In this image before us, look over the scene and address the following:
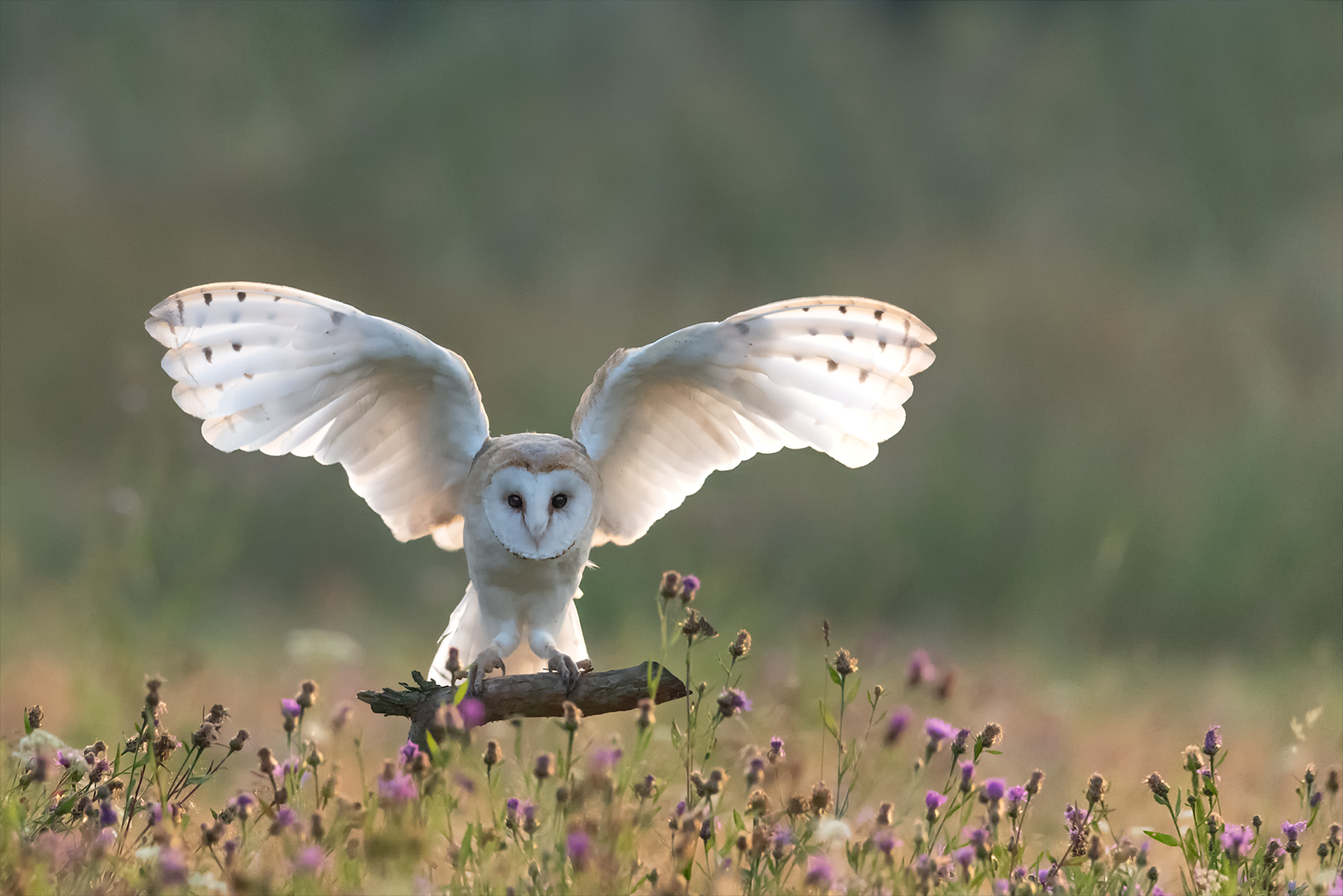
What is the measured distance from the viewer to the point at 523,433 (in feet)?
7.91

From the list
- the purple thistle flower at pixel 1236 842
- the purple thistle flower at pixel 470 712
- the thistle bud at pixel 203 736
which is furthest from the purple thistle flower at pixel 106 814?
the purple thistle flower at pixel 1236 842

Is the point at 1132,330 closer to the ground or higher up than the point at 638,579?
higher up

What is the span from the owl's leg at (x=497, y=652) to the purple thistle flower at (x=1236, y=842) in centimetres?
108

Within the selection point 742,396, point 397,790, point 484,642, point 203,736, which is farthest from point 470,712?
point 742,396

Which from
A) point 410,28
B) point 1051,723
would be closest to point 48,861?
point 1051,723

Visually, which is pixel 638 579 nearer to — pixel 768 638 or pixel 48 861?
pixel 768 638

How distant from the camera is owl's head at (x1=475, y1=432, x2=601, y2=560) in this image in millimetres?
2164

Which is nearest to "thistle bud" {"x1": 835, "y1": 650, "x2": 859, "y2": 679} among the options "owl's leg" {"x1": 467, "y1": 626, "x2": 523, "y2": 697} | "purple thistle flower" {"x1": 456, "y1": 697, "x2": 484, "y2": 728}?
"purple thistle flower" {"x1": 456, "y1": 697, "x2": 484, "y2": 728}

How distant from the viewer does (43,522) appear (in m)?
8.80

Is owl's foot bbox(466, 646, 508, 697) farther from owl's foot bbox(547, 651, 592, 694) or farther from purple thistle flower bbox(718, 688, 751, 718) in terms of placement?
purple thistle flower bbox(718, 688, 751, 718)

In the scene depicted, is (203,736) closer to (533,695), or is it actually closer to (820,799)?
(533,695)

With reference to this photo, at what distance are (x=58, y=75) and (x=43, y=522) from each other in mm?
4713

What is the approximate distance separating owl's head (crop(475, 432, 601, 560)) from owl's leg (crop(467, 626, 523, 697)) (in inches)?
7.7

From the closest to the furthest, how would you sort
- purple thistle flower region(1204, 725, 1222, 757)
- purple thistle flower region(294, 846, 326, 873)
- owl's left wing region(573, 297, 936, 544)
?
purple thistle flower region(294, 846, 326, 873) → purple thistle flower region(1204, 725, 1222, 757) → owl's left wing region(573, 297, 936, 544)
